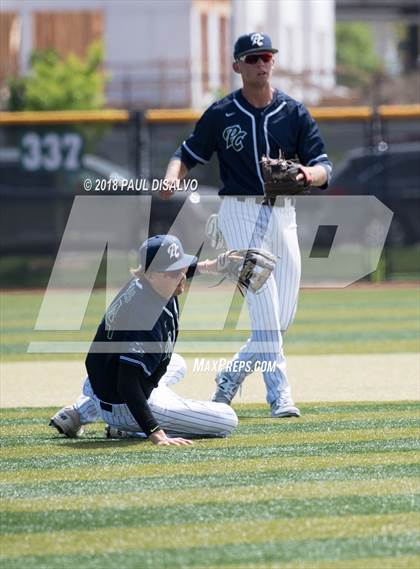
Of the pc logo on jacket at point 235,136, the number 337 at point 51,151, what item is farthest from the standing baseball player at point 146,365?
the number 337 at point 51,151

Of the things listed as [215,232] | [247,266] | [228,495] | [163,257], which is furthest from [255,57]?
[228,495]

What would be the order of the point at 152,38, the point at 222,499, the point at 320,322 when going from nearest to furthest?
the point at 222,499 → the point at 320,322 → the point at 152,38

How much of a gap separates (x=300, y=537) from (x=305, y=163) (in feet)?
10.7

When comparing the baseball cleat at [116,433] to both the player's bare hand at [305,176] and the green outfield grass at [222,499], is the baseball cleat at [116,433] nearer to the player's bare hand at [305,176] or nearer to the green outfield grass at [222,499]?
the green outfield grass at [222,499]

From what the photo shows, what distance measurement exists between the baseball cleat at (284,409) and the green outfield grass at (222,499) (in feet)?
0.61

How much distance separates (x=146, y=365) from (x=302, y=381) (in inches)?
113

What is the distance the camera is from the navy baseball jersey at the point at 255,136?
24.6 ft

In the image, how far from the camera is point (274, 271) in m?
7.58

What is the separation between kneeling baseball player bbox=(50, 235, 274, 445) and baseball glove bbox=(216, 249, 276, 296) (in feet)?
0.72

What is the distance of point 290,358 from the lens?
417 inches

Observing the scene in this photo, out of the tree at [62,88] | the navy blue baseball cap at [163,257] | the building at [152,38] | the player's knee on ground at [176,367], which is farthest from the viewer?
the building at [152,38]

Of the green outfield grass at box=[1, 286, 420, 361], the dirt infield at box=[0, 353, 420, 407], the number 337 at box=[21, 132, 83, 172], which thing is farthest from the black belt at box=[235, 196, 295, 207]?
the number 337 at box=[21, 132, 83, 172]

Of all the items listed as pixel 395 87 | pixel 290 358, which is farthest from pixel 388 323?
pixel 395 87

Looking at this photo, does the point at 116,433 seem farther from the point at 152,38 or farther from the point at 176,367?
the point at 152,38
